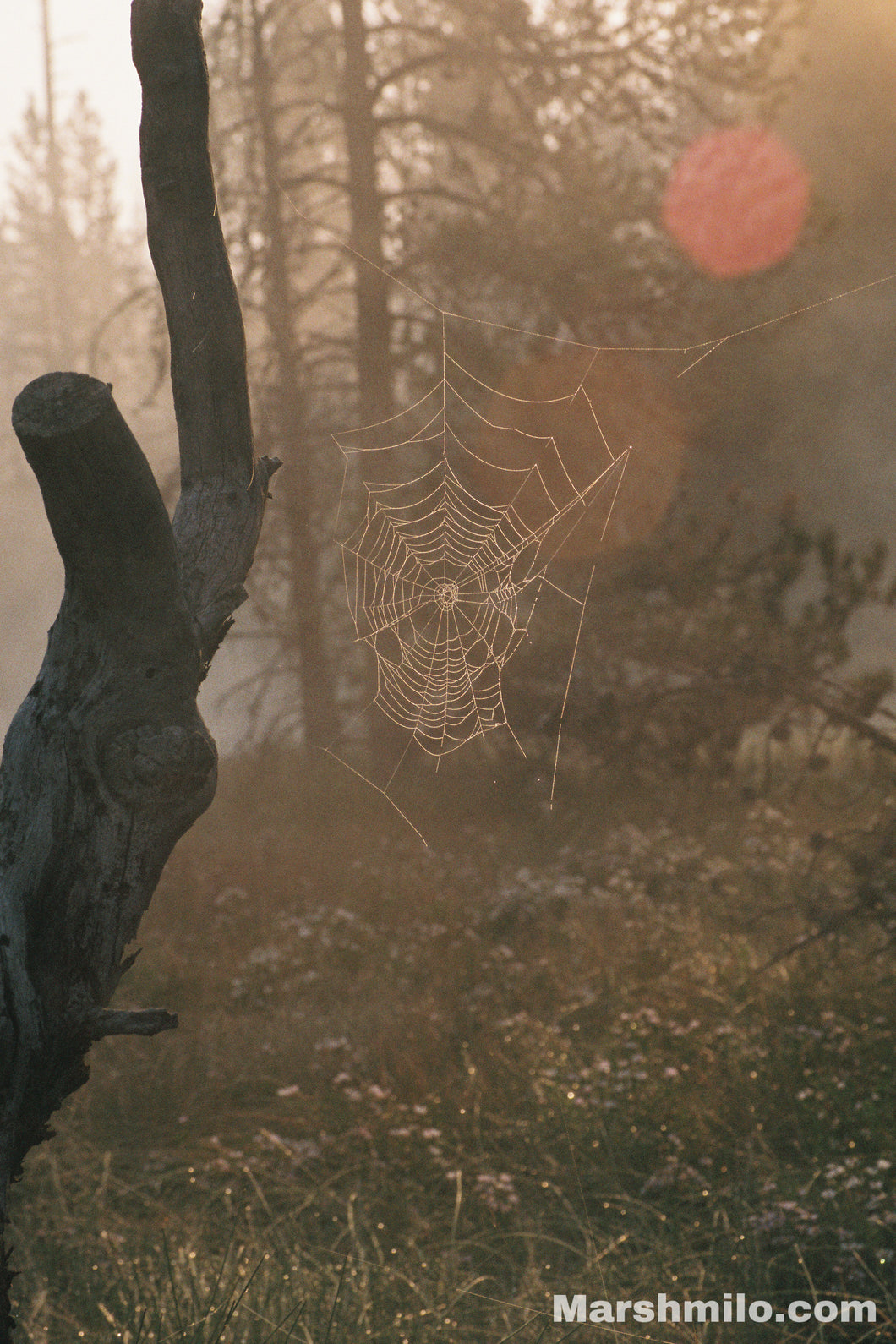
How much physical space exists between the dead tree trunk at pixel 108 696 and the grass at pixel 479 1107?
134 cm

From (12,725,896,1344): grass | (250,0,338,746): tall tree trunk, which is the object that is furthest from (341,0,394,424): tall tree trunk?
(12,725,896,1344): grass

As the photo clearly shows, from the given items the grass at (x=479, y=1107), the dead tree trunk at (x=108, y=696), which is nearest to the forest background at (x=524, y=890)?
the grass at (x=479, y=1107)

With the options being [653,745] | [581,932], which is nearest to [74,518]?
[581,932]

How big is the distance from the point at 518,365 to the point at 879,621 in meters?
17.9

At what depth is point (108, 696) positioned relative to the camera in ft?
7.89

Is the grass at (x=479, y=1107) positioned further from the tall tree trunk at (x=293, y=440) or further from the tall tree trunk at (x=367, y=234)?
the tall tree trunk at (x=367, y=234)

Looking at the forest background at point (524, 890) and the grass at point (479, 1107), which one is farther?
the forest background at point (524, 890)

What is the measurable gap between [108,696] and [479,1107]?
352 cm

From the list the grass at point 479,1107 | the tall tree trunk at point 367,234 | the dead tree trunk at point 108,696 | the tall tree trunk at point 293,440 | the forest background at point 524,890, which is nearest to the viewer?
the dead tree trunk at point 108,696

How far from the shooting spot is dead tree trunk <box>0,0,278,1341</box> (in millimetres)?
2229

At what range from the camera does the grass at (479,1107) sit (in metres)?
3.71

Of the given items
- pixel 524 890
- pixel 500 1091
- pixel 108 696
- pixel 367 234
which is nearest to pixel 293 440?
pixel 367 234

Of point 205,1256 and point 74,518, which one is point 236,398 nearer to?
point 74,518

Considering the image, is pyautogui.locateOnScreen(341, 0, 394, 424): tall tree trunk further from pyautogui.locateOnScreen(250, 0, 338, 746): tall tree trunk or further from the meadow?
the meadow
